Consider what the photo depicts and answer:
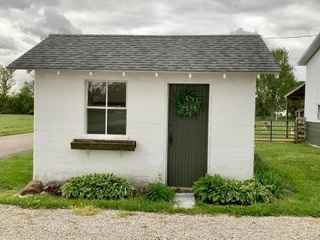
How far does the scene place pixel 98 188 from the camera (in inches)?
281

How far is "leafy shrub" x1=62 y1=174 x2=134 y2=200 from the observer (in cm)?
703

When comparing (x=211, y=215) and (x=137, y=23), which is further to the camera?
(x=137, y=23)

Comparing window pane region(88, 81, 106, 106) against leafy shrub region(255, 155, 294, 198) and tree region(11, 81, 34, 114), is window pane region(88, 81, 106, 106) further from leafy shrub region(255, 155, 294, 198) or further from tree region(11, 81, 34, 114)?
tree region(11, 81, 34, 114)

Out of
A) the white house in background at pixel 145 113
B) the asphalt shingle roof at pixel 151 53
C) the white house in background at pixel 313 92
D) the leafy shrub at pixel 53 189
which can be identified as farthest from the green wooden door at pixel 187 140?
the white house in background at pixel 313 92

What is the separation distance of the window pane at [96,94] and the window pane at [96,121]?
0.61ft

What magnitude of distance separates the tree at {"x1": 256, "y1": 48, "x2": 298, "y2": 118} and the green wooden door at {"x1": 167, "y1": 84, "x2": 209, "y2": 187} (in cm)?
4480

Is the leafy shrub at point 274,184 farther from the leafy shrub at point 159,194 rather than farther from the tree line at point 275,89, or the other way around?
the tree line at point 275,89

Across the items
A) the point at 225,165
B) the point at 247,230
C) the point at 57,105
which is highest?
the point at 57,105

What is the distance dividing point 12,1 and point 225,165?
11.8 meters

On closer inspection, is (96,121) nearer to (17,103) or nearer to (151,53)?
(151,53)

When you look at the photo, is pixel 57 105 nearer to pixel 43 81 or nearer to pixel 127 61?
pixel 43 81

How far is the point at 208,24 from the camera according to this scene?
16.4m

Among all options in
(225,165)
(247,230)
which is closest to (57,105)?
(225,165)

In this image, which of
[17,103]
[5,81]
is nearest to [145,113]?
[17,103]
